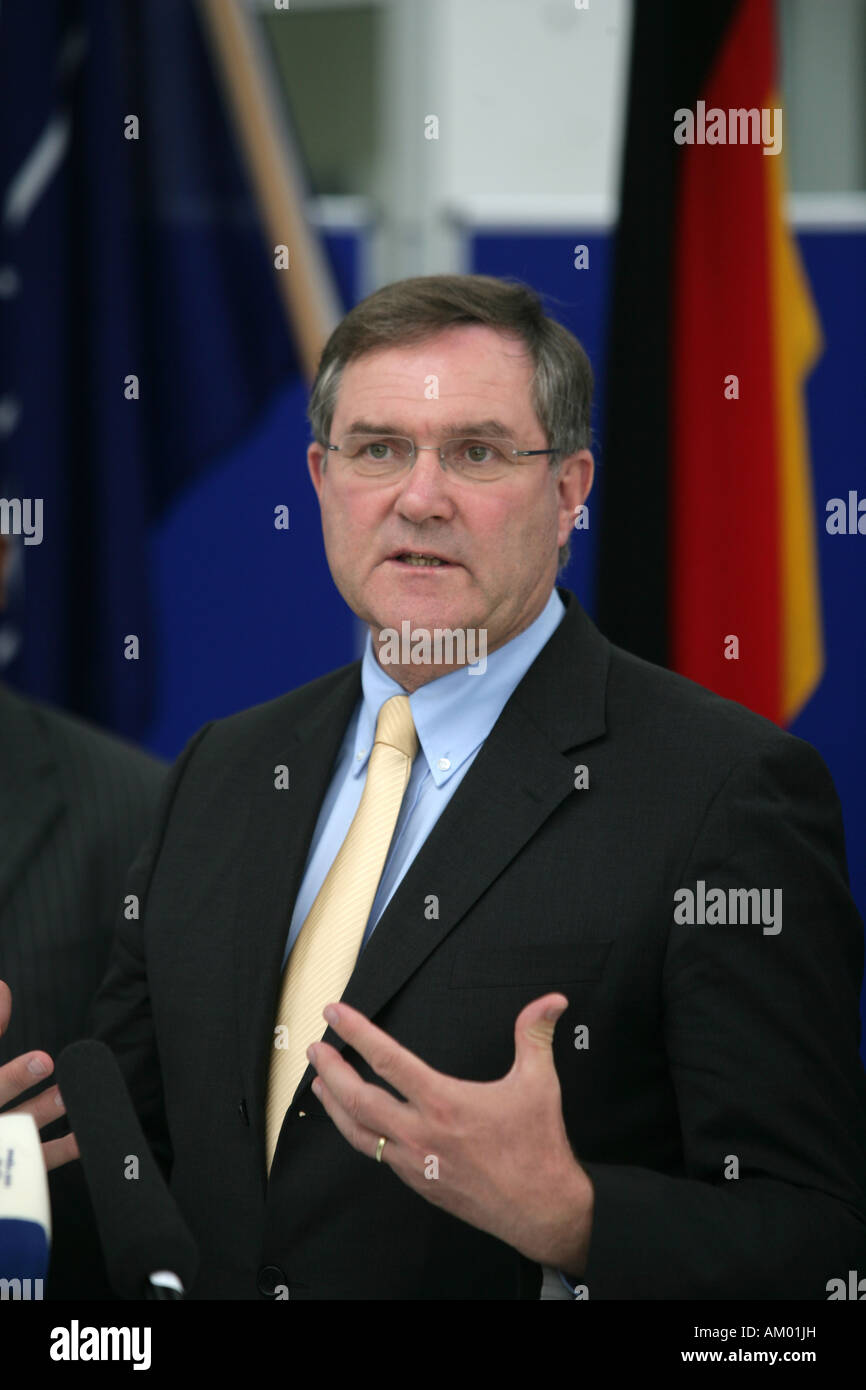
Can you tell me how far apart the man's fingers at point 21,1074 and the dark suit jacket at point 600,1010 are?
0.26 meters

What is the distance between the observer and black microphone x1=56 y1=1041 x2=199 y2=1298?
1382mm

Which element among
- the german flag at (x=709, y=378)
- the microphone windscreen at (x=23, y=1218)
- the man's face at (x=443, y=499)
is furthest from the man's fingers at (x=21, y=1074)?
the german flag at (x=709, y=378)

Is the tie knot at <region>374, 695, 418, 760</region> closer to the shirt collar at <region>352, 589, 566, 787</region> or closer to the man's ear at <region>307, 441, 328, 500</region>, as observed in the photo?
the shirt collar at <region>352, 589, 566, 787</region>

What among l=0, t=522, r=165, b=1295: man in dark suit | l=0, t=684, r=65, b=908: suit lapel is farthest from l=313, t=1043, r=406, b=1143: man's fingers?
l=0, t=684, r=65, b=908: suit lapel

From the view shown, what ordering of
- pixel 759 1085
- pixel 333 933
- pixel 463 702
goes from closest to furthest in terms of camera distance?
pixel 759 1085, pixel 333 933, pixel 463 702

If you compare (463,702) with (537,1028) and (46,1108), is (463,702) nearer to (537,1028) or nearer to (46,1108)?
(537,1028)

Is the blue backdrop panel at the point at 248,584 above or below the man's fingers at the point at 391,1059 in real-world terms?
above

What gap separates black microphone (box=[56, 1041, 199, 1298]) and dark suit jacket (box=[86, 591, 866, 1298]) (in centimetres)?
27

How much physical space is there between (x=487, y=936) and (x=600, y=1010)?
0.51 ft

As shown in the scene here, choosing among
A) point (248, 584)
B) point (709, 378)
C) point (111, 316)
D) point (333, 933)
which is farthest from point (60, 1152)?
point (111, 316)

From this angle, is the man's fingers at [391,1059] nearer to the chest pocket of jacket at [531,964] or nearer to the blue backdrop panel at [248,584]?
the chest pocket of jacket at [531,964]

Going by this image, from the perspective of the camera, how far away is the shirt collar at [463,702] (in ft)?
6.56

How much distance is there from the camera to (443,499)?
1961mm
